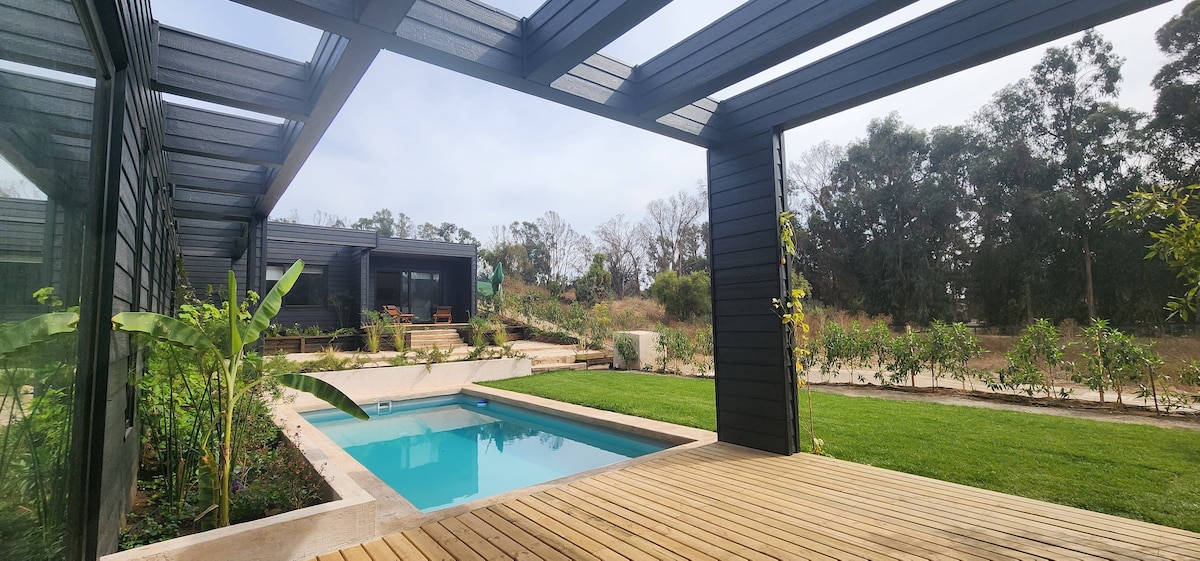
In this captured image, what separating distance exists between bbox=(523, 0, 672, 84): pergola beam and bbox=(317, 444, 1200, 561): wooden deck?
2.49 metres

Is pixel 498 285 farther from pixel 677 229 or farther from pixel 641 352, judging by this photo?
pixel 677 229

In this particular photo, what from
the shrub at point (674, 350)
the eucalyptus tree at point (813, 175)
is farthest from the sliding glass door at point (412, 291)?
the eucalyptus tree at point (813, 175)

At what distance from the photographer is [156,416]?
331 centimetres

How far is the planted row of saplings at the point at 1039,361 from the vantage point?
600 cm

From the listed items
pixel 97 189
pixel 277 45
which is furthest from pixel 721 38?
pixel 97 189

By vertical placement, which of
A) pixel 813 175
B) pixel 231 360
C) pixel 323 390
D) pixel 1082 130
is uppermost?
pixel 813 175

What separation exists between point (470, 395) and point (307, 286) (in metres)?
8.66

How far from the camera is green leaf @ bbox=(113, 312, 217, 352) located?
6.64 feet

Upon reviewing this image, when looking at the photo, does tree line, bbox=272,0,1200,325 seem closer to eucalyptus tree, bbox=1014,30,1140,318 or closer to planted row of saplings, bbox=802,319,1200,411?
eucalyptus tree, bbox=1014,30,1140,318

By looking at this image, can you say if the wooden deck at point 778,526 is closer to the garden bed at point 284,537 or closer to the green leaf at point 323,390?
the garden bed at point 284,537

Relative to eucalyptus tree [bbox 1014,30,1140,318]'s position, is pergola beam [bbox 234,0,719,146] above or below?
below

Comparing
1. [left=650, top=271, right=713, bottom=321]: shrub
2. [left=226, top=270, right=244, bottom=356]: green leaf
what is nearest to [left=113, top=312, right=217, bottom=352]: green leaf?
[left=226, top=270, right=244, bottom=356]: green leaf


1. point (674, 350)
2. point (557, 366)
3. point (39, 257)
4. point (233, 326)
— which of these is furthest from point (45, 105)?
point (557, 366)

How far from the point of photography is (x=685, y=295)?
20.1 metres
